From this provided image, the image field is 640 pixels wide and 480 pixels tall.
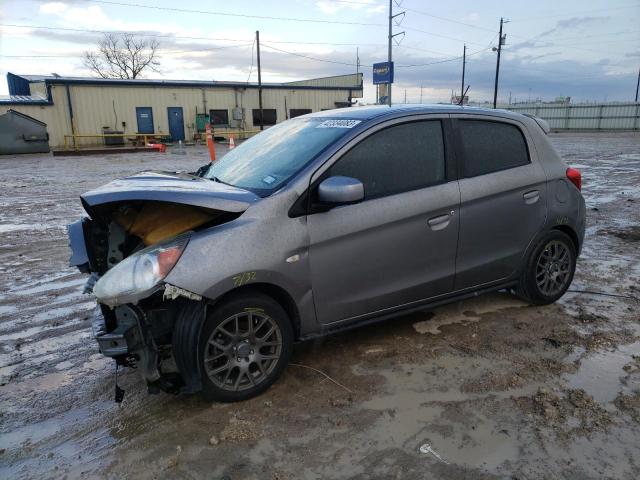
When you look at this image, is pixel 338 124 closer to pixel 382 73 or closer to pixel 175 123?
pixel 382 73

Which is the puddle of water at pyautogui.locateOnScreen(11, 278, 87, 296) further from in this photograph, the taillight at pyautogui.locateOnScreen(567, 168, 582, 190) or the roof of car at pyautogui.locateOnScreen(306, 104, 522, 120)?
the taillight at pyautogui.locateOnScreen(567, 168, 582, 190)

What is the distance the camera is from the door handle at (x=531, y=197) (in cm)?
432

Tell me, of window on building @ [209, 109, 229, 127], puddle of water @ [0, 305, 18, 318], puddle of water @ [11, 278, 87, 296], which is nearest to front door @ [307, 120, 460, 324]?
puddle of water @ [0, 305, 18, 318]

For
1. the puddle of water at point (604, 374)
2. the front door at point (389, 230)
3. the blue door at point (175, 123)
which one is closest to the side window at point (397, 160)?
the front door at point (389, 230)

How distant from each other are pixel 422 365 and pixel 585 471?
4.23ft

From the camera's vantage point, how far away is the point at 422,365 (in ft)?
12.0

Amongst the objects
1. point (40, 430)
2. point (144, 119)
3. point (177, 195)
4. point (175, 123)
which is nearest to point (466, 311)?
point (177, 195)

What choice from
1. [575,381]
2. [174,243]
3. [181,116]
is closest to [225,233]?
[174,243]

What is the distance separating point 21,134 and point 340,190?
95.4 ft

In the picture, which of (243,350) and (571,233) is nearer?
(243,350)

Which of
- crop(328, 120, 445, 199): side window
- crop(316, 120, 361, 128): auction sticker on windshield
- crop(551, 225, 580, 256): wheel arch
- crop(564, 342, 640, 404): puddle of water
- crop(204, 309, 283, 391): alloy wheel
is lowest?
crop(564, 342, 640, 404): puddle of water

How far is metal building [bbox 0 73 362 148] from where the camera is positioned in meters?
31.6

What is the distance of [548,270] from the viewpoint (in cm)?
462

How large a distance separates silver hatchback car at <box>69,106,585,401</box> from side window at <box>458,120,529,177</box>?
16 mm
